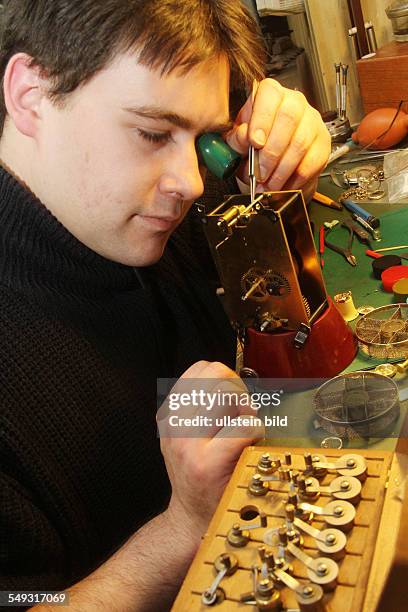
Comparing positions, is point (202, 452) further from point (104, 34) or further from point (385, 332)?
point (104, 34)

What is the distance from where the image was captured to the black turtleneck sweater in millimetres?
1043

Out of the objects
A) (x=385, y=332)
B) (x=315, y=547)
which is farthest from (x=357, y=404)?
(x=315, y=547)

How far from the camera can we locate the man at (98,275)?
3.42 ft

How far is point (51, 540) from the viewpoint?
1.04 m

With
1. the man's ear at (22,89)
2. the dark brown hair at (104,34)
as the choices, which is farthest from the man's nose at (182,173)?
the man's ear at (22,89)

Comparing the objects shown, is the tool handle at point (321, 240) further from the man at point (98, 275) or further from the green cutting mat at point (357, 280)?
the man at point (98, 275)

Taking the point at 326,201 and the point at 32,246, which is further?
the point at 326,201

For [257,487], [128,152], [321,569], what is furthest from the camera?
[128,152]

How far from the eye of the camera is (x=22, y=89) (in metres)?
1.14

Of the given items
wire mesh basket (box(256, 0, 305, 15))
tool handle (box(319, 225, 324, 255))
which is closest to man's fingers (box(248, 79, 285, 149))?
tool handle (box(319, 225, 324, 255))

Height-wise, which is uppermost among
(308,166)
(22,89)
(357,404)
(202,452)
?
(22,89)

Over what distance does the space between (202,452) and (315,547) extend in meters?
0.26

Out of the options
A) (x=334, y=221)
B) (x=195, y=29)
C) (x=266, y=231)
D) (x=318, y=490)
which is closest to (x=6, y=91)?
(x=195, y=29)

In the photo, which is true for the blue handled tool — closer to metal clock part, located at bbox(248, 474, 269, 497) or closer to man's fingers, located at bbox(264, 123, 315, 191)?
man's fingers, located at bbox(264, 123, 315, 191)
